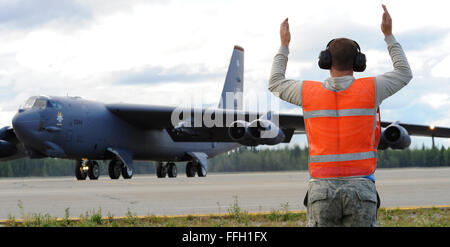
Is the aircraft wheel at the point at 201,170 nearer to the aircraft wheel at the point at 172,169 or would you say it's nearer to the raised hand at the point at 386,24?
the aircraft wheel at the point at 172,169

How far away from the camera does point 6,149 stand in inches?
966

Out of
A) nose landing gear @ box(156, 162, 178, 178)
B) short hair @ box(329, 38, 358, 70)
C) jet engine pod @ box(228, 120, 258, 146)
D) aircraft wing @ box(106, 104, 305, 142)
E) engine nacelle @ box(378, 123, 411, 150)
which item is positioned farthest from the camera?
nose landing gear @ box(156, 162, 178, 178)

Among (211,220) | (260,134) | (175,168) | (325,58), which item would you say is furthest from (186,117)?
(325,58)

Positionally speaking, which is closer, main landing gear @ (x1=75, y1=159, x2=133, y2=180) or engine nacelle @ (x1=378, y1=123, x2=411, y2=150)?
engine nacelle @ (x1=378, y1=123, x2=411, y2=150)

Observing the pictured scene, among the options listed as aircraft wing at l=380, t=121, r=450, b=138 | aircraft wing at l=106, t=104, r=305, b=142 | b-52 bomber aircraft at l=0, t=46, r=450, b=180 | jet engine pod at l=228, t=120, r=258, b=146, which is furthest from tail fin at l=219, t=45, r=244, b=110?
aircraft wing at l=380, t=121, r=450, b=138

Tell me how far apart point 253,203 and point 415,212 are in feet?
9.01

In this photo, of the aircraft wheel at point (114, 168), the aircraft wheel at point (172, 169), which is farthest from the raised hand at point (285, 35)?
the aircraft wheel at point (172, 169)

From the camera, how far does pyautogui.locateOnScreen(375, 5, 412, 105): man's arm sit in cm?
298

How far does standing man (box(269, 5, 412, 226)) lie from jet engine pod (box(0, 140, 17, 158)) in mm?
23510

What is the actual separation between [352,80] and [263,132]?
19.8m

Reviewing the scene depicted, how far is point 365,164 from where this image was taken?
2926 mm

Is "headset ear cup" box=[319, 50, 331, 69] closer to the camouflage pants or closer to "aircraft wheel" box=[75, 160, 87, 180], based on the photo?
the camouflage pants

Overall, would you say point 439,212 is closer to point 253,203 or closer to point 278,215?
point 278,215
